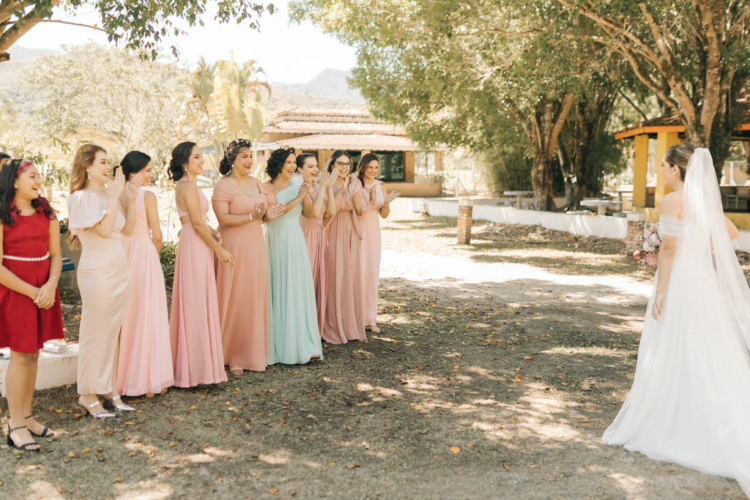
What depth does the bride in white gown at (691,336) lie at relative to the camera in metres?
4.41

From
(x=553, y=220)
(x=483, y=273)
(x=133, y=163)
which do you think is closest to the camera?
(x=133, y=163)

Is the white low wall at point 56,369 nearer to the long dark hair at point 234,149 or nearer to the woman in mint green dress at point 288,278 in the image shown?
the woman in mint green dress at point 288,278

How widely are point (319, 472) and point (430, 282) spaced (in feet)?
25.7

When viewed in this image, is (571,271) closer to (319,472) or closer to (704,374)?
(704,374)

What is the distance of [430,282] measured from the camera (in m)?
11.9

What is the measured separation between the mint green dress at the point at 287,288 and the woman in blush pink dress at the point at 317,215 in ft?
1.22

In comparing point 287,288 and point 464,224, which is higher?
point 464,224

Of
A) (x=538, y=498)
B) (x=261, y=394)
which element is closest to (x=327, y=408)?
(x=261, y=394)

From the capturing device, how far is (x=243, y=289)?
625cm

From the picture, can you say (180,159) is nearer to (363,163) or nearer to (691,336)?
(363,163)

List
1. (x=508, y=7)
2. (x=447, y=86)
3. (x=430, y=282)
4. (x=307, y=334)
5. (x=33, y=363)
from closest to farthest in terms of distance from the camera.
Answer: (x=33, y=363) → (x=307, y=334) → (x=430, y=282) → (x=508, y=7) → (x=447, y=86)

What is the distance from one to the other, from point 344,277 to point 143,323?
2.67 metres

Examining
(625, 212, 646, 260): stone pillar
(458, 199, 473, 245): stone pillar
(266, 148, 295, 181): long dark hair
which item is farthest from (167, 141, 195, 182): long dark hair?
(458, 199, 473, 245): stone pillar

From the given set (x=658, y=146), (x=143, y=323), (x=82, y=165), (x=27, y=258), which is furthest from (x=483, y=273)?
(x=658, y=146)
